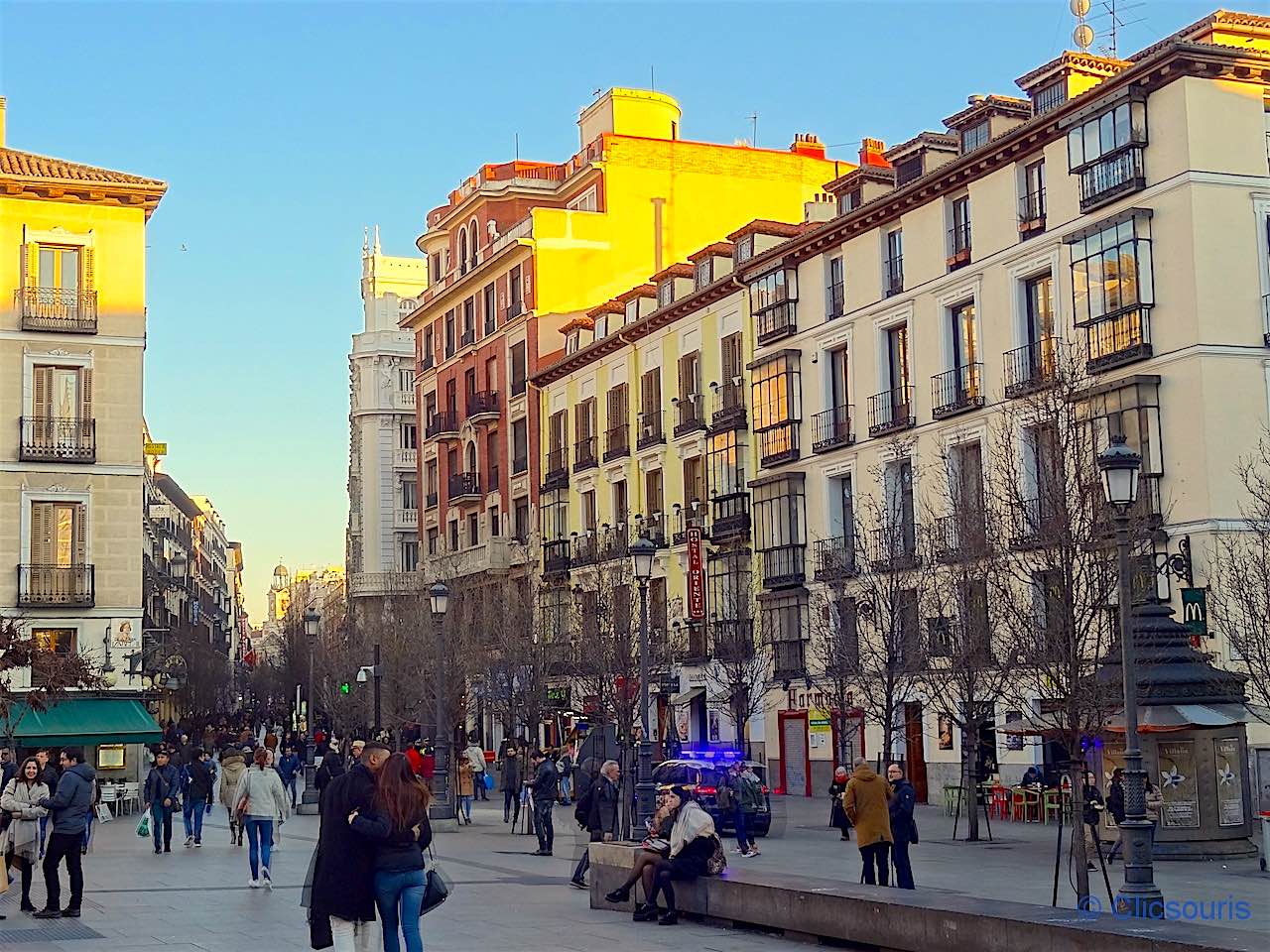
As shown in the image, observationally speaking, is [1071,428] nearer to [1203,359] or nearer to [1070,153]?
[1203,359]

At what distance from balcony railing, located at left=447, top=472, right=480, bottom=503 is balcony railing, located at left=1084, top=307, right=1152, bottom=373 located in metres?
37.4

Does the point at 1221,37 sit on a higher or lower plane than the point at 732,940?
higher

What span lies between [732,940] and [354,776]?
18.1 feet

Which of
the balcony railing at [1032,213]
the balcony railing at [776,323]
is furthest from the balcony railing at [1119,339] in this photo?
the balcony railing at [776,323]

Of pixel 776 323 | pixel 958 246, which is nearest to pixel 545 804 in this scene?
pixel 958 246

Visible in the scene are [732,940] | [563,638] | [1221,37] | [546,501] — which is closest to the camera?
[732,940]

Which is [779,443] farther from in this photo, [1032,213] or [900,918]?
[900,918]

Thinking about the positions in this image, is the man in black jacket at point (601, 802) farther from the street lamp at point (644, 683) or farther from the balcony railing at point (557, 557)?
the balcony railing at point (557, 557)

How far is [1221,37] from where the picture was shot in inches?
1421

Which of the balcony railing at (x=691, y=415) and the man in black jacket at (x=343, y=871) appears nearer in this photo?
the man in black jacket at (x=343, y=871)

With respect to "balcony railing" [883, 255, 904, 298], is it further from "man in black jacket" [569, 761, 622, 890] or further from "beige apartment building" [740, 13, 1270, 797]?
"man in black jacket" [569, 761, 622, 890]

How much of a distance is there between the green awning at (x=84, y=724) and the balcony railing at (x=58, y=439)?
6.00 meters

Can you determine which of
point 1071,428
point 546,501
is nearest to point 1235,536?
point 1071,428

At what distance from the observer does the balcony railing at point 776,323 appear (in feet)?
159
